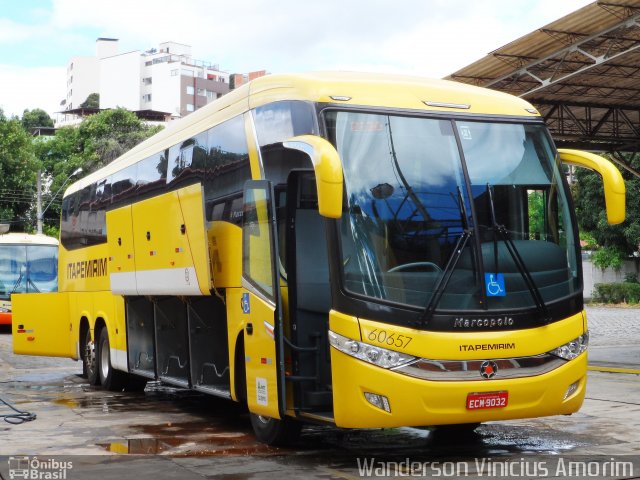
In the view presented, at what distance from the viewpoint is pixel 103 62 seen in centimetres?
12569

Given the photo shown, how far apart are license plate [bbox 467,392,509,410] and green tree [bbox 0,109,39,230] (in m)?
48.9

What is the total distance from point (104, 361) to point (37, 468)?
773 cm

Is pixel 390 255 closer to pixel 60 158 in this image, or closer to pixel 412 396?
pixel 412 396

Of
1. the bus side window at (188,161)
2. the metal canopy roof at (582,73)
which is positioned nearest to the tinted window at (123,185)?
the bus side window at (188,161)

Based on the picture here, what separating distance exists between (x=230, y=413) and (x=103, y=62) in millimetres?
118507

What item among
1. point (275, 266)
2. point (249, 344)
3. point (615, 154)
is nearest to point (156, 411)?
point (249, 344)

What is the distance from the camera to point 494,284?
27.3 ft

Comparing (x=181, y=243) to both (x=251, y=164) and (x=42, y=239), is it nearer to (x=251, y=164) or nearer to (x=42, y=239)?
(x=251, y=164)

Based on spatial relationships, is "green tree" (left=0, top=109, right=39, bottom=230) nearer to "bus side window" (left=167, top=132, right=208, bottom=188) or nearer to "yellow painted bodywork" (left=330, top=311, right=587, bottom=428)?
"bus side window" (left=167, top=132, right=208, bottom=188)

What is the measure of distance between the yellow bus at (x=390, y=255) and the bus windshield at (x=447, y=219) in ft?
0.04

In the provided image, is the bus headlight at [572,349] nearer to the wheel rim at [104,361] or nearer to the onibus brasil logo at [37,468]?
the onibus brasil logo at [37,468]

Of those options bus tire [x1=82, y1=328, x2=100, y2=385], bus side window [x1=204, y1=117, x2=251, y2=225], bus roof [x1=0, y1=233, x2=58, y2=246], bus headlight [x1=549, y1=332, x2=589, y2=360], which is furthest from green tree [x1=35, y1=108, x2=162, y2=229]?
bus headlight [x1=549, y1=332, x2=589, y2=360]

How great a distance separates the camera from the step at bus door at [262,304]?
29.1 feet

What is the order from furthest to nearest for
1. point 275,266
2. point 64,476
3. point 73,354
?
1. point 73,354
2. point 275,266
3. point 64,476
